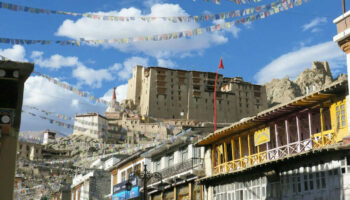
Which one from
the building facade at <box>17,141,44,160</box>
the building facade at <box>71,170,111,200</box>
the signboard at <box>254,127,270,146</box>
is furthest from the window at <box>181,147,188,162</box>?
the building facade at <box>17,141,44,160</box>

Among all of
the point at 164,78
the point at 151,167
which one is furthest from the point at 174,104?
the point at 151,167

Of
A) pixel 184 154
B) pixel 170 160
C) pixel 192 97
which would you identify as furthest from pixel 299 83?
pixel 184 154

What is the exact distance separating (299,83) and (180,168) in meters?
150

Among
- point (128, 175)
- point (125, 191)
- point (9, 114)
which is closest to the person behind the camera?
point (9, 114)

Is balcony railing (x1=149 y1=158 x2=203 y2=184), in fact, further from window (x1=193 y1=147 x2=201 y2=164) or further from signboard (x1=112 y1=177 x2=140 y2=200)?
signboard (x1=112 y1=177 x2=140 y2=200)

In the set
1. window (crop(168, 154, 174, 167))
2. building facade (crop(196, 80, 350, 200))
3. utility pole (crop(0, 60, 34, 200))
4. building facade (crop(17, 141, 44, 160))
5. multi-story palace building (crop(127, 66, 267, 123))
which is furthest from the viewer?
building facade (crop(17, 141, 44, 160))

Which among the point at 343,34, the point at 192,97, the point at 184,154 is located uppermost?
the point at 192,97

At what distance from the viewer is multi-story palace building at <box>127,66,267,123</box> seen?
13050 centimetres

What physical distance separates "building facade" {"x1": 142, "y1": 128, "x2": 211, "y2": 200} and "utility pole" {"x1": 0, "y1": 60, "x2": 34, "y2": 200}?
14814mm

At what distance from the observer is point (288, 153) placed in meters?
23.3

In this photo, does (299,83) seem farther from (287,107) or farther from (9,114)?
(9,114)

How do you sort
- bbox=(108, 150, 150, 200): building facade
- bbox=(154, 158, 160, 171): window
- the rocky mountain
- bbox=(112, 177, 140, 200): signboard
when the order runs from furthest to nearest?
the rocky mountain < bbox=(154, 158, 160, 171): window < bbox=(108, 150, 150, 200): building facade < bbox=(112, 177, 140, 200): signboard

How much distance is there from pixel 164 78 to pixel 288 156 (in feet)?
364

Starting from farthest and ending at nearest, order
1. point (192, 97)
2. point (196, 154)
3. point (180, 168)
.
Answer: point (192, 97) → point (180, 168) → point (196, 154)
